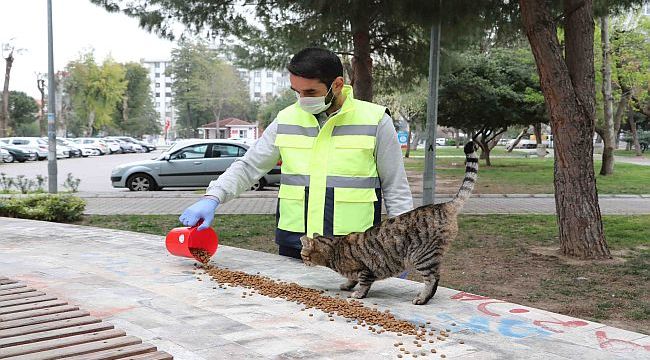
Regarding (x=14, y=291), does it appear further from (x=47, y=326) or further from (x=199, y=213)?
(x=199, y=213)

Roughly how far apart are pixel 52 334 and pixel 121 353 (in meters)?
0.44

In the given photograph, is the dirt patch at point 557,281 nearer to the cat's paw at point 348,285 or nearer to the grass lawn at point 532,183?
the cat's paw at point 348,285

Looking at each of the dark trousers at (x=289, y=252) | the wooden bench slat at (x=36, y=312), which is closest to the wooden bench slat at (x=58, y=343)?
the wooden bench slat at (x=36, y=312)

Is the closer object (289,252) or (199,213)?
(199,213)

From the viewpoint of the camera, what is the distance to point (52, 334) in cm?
287

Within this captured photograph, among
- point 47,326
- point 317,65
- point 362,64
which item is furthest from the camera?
point 362,64

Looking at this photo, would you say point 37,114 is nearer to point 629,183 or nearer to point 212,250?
point 629,183

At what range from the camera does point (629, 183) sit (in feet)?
67.2

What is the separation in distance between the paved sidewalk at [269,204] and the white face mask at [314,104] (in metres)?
9.15

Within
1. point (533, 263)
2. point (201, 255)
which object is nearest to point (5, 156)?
point (533, 263)

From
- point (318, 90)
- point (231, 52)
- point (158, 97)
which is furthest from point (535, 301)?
point (158, 97)

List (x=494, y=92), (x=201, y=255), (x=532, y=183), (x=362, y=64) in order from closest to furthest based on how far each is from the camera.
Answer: (x=201, y=255)
(x=362, y=64)
(x=532, y=183)
(x=494, y=92)

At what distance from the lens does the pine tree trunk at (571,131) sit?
7.79 m

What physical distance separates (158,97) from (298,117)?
480 feet
